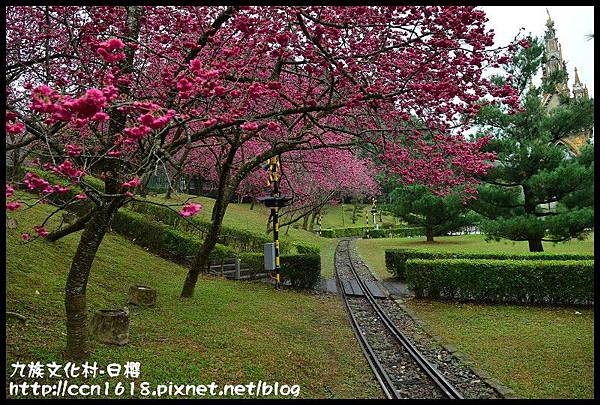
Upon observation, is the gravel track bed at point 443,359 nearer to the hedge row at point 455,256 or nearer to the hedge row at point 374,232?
the hedge row at point 455,256

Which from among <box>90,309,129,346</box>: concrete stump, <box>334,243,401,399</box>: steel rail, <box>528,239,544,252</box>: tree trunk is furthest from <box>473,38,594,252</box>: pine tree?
<box>90,309,129,346</box>: concrete stump

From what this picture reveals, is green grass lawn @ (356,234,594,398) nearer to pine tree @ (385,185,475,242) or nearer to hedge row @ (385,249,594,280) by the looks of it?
hedge row @ (385,249,594,280)

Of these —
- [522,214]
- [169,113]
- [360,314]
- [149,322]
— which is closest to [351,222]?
[522,214]

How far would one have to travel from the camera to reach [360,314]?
11.5 meters

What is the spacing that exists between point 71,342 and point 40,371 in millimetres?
500

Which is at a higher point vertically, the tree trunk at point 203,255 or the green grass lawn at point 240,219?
the green grass lawn at point 240,219

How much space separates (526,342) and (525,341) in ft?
0.24

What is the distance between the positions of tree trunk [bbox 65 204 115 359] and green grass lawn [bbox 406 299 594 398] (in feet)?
18.8

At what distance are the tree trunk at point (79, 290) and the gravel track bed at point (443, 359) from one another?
5.07m

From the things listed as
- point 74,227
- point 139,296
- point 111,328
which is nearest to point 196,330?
point 139,296

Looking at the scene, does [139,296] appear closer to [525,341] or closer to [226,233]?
[525,341]

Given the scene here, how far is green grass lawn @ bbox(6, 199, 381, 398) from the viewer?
598cm

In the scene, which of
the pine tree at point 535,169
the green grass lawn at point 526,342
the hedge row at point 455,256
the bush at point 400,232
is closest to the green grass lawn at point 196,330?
the green grass lawn at point 526,342

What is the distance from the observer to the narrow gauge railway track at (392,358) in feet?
21.1
